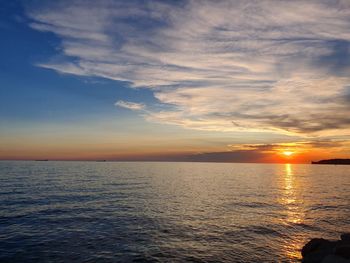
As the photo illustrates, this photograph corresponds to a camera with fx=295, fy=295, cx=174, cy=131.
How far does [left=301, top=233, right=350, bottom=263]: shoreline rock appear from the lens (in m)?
20.0

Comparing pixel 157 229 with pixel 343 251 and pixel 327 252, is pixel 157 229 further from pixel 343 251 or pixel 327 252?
pixel 343 251

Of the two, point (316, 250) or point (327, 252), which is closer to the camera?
point (327, 252)

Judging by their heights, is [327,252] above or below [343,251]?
below

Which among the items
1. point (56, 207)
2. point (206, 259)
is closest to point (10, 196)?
point (56, 207)

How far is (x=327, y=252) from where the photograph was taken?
76.7 ft

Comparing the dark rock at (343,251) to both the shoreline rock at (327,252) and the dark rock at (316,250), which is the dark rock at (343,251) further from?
the dark rock at (316,250)

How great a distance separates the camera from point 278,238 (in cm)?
3142

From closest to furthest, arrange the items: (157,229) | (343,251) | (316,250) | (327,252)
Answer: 1. (343,251)
2. (327,252)
3. (316,250)
4. (157,229)

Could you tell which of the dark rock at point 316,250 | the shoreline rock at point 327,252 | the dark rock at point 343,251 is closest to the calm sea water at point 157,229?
the dark rock at point 316,250

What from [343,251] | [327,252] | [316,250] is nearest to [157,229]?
[316,250]

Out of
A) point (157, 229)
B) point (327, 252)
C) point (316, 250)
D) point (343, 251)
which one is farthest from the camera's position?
point (157, 229)

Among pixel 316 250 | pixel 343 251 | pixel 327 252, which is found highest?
pixel 343 251

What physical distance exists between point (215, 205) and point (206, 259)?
27.0 meters

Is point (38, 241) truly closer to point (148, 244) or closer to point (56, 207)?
point (148, 244)
